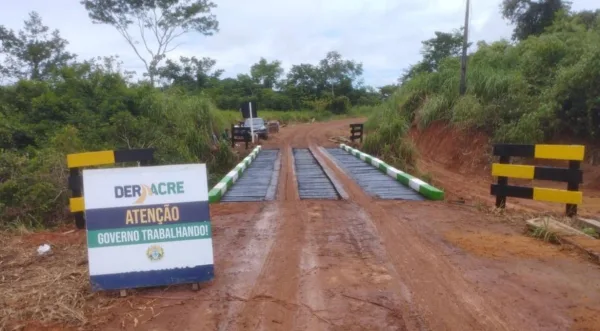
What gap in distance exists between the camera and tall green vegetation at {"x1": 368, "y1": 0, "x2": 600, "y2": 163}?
516 inches

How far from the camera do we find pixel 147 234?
416cm

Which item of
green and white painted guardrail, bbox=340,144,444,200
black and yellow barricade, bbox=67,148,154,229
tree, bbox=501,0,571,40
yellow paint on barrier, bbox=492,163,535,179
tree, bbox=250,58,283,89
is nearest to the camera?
black and yellow barricade, bbox=67,148,154,229

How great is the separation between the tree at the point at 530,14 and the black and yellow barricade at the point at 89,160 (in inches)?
1081

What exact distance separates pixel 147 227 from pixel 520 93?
46.5 feet

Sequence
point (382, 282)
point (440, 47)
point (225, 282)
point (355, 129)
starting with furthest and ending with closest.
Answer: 1. point (440, 47)
2. point (355, 129)
3. point (225, 282)
4. point (382, 282)

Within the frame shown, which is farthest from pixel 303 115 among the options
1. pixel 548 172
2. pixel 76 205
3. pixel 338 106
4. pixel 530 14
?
pixel 76 205

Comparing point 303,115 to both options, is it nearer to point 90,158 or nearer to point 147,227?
point 90,158

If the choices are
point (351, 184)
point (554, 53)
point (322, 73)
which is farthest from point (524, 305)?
point (322, 73)

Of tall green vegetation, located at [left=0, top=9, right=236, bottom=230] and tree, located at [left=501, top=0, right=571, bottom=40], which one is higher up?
tree, located at [left=501, top=0, right=571, bottom=40]


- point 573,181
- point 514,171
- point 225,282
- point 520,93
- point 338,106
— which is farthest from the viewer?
point 338,106

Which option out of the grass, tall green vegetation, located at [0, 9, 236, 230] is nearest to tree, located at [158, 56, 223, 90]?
the grass

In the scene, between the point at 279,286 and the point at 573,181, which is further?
the point at 573,181

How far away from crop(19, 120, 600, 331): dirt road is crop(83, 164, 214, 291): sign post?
0.18m

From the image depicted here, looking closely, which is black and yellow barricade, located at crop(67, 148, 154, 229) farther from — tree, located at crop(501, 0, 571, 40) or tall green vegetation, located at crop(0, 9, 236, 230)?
tree, located at crop(501, 0, 571, 40)
